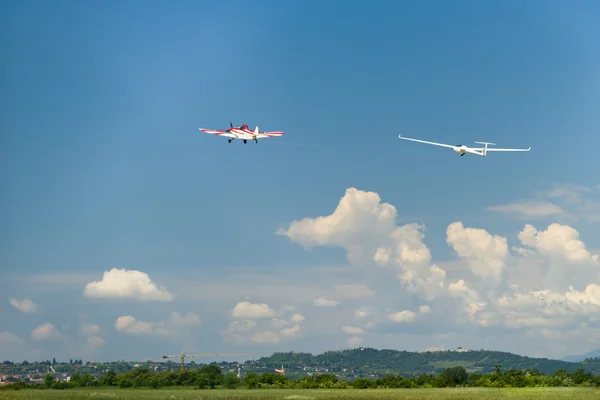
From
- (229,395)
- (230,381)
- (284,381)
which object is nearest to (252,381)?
(230,381)

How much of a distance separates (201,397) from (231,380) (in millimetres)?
77066

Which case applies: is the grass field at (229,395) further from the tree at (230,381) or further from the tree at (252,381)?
the tree at (252,381)

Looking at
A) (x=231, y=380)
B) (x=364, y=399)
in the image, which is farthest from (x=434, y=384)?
(x=364, y=399)

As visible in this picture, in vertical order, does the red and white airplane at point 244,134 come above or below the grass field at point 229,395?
above

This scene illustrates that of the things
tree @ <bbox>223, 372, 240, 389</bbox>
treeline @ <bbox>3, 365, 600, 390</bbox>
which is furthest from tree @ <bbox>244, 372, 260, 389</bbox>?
tree @ <bbox>223, 372, 240, 389</bbox>

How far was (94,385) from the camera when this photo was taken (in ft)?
530

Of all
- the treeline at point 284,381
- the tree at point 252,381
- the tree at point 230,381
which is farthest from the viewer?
the tree at point 252,381

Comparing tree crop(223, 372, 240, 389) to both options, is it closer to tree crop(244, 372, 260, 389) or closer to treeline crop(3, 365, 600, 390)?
treeline crop(3, 365, 600, 390)

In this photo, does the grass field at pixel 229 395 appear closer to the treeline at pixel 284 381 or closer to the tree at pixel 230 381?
the treeline at pixel 284 381

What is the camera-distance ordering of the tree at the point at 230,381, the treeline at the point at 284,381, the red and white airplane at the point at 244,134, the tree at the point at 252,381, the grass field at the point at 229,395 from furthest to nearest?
the tree at the point at 252,381, the tree at the point at 230,381, the treeline at the point at 284,381, the red and white airplane at the point at 244,134, the grass field at the point at 229,395

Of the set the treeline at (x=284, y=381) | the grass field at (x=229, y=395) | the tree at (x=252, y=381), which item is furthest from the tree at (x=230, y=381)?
the grass field at (x=229, y=395)

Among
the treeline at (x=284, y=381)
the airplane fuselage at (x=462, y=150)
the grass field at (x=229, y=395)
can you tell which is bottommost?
the grass field at (x=229, y=395)

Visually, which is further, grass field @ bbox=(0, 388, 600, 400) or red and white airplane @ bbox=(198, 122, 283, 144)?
red and white airplane @ bbox=(198, 122, 283, 144)

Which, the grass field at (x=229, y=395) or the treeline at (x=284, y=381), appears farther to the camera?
the treeline at (x=284, y=381)
